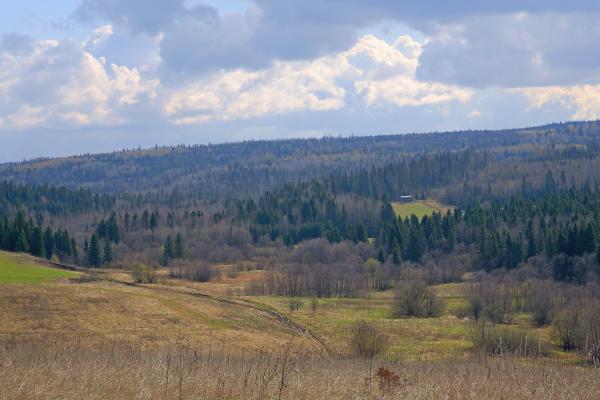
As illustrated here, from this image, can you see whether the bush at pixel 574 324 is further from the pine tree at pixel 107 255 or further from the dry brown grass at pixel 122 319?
the pine tree at pixel 107 255

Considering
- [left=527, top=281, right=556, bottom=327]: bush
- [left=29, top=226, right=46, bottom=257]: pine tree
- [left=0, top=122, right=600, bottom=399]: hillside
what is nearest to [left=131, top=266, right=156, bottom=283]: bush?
[left=0, top=122, right=600, bottom=399]: hillside

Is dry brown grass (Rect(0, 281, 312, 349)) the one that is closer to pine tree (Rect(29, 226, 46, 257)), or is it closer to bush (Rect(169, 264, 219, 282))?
bush (Rect(169, 264, 219, 282))

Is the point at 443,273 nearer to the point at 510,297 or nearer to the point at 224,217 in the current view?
the point at 510,297

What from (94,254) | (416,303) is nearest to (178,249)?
(94,254)

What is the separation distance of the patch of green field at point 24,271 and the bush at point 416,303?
3440 centimetres

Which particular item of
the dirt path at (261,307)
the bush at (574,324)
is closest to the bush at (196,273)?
the dirt path at (261,307)

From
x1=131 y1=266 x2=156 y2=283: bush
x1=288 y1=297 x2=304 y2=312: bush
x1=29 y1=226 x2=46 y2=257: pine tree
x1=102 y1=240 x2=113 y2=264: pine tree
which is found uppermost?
x1=29 y1=226 x2=46 y2=257: pine tree

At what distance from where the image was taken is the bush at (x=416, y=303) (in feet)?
246

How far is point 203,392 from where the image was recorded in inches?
604

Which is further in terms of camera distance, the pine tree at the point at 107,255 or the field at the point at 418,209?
the field at the point at 418,209

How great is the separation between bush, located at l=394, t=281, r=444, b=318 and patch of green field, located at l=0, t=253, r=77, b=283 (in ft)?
113

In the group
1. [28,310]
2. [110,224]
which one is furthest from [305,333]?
[110,224]

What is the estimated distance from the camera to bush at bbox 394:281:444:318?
74919mm

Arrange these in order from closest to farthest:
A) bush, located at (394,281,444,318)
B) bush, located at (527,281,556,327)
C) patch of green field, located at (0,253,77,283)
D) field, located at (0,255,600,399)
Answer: field, located at (0,255,600,399), bush, located at (527,281,556,327), patch of green field, located at (0,253,77,283), bush, located at (394,281,444,318)
